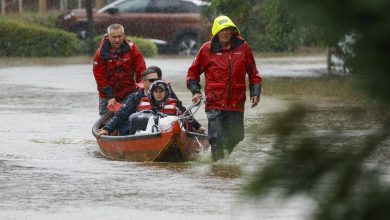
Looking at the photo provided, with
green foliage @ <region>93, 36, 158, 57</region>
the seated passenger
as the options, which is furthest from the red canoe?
green foliage @ <region>93, 36, 158, 57</region>

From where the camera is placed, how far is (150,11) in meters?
41.1

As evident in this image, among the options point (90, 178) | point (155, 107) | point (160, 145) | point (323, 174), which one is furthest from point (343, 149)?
point (155, 107)

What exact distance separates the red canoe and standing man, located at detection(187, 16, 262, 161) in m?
0.40

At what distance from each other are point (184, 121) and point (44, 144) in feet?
8.00

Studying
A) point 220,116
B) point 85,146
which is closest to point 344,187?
point 220,116

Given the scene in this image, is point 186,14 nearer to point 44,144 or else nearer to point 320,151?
A: point 44,144

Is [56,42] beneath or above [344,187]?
beneath

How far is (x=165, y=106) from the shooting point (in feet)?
43.9

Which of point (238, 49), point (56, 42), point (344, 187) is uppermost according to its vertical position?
point (344, 187)

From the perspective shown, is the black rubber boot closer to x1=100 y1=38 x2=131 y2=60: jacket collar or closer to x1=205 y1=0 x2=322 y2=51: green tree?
x1=100 y1=38 x2=131 y2=60: jacket collar

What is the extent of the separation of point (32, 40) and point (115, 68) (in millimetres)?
23586

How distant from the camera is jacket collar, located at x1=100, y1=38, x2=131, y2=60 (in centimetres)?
1480

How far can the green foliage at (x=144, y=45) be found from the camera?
3731cm

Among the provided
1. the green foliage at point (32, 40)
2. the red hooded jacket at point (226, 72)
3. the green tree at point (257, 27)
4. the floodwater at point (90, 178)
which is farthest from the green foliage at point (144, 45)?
the red hooded jacket at point (226, 72)
